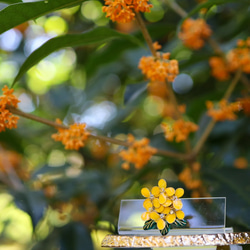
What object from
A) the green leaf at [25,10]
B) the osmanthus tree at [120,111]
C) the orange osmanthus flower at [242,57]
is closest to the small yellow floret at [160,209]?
the osmanthus tree at [120,111]

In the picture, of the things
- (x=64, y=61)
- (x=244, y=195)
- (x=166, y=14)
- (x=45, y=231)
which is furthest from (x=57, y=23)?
(x=244, y=195)

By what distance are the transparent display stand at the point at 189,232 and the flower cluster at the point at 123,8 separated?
1.07ft

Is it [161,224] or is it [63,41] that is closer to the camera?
[161,224]

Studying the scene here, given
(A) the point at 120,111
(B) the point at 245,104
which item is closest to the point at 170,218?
(B) the point at 245,104

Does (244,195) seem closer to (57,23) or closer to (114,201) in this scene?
(114,201)

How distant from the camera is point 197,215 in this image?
23.9 inches

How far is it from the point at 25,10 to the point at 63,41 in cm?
12

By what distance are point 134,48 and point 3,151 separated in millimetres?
663

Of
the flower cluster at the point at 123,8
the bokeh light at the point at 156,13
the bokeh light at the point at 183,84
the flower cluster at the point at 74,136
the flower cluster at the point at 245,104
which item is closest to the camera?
the flower cluster at the point at 123,8

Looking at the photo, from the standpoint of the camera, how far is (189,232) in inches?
22.6

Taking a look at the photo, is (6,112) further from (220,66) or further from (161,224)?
(220,66)

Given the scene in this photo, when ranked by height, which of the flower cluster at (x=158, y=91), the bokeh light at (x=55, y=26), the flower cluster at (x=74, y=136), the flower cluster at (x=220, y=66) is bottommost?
the flower cluster at (x=74, y=136)

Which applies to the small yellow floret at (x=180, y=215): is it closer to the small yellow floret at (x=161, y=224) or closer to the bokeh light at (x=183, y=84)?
the small yellow floret at (x=161, y=224)

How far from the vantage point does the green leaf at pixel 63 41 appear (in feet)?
2.51
